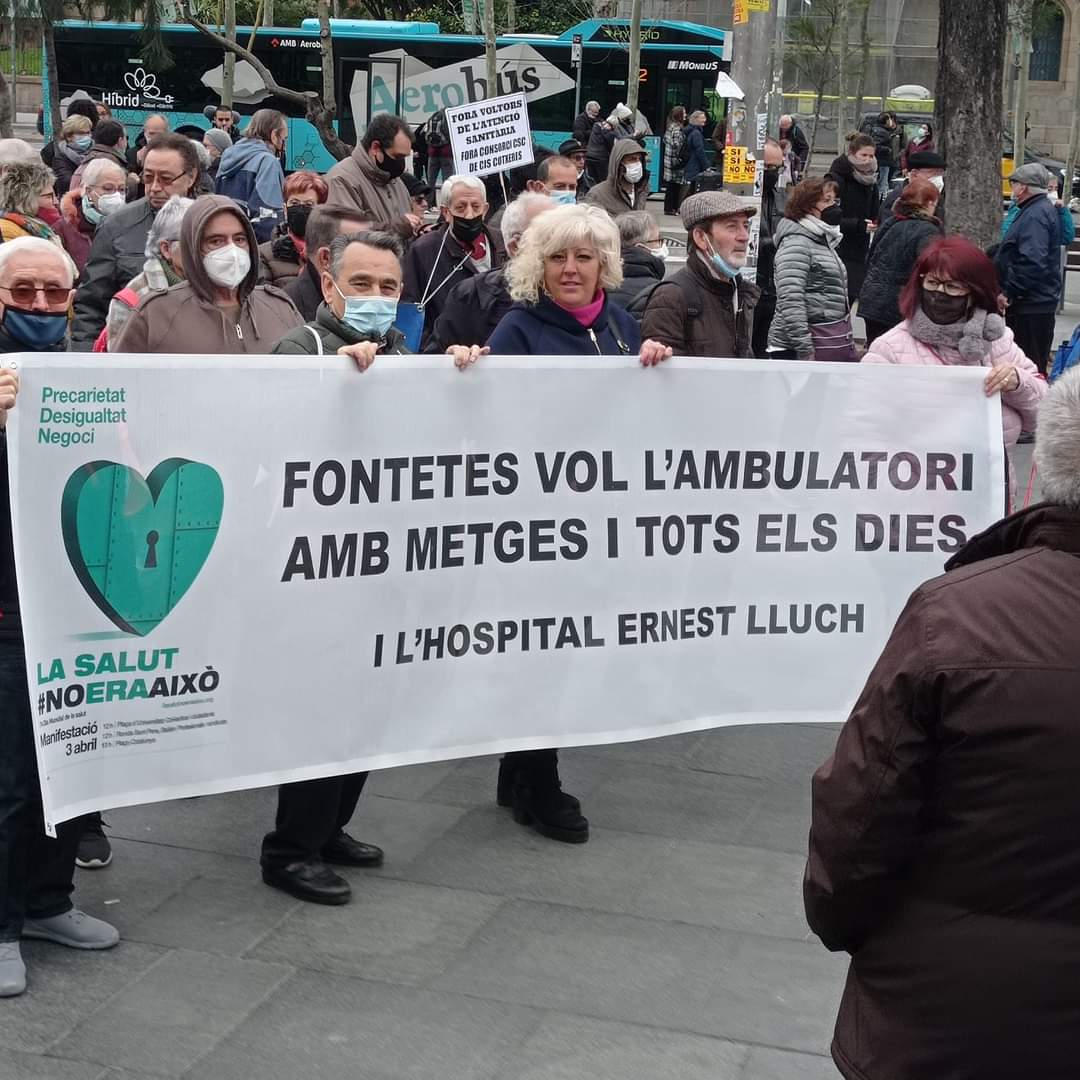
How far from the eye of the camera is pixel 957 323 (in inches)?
216

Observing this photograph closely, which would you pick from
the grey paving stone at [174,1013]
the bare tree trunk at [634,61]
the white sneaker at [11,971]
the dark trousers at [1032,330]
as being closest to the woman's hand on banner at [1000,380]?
the grey paving stone at [174,1013]

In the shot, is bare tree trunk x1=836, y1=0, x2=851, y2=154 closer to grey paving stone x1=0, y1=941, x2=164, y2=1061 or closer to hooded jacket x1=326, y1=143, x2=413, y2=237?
hooded jacket x1=326, y1=143, x2=413, y2=237

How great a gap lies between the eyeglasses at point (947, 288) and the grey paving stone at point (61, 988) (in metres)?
3.18

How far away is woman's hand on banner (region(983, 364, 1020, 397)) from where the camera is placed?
509 centimetres

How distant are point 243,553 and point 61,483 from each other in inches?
20.2

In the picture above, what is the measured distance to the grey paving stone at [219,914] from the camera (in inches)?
165

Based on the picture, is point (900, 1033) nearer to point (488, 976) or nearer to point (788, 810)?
point (488, 976)

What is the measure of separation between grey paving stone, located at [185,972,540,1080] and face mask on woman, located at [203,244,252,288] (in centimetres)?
195

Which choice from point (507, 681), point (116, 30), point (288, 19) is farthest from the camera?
point (288, 19)

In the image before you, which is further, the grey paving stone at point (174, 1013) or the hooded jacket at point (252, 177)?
the hooded jacket at point (252, 177)

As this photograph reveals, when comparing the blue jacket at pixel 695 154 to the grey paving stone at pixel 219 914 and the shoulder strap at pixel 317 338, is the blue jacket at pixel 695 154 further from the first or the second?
the grey paving stone at pixel 219 914

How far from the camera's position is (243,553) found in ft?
13.8

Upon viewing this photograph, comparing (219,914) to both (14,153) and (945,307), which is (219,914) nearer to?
(945,307)

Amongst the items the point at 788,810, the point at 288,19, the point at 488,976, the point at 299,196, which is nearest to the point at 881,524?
the point at 788,810
